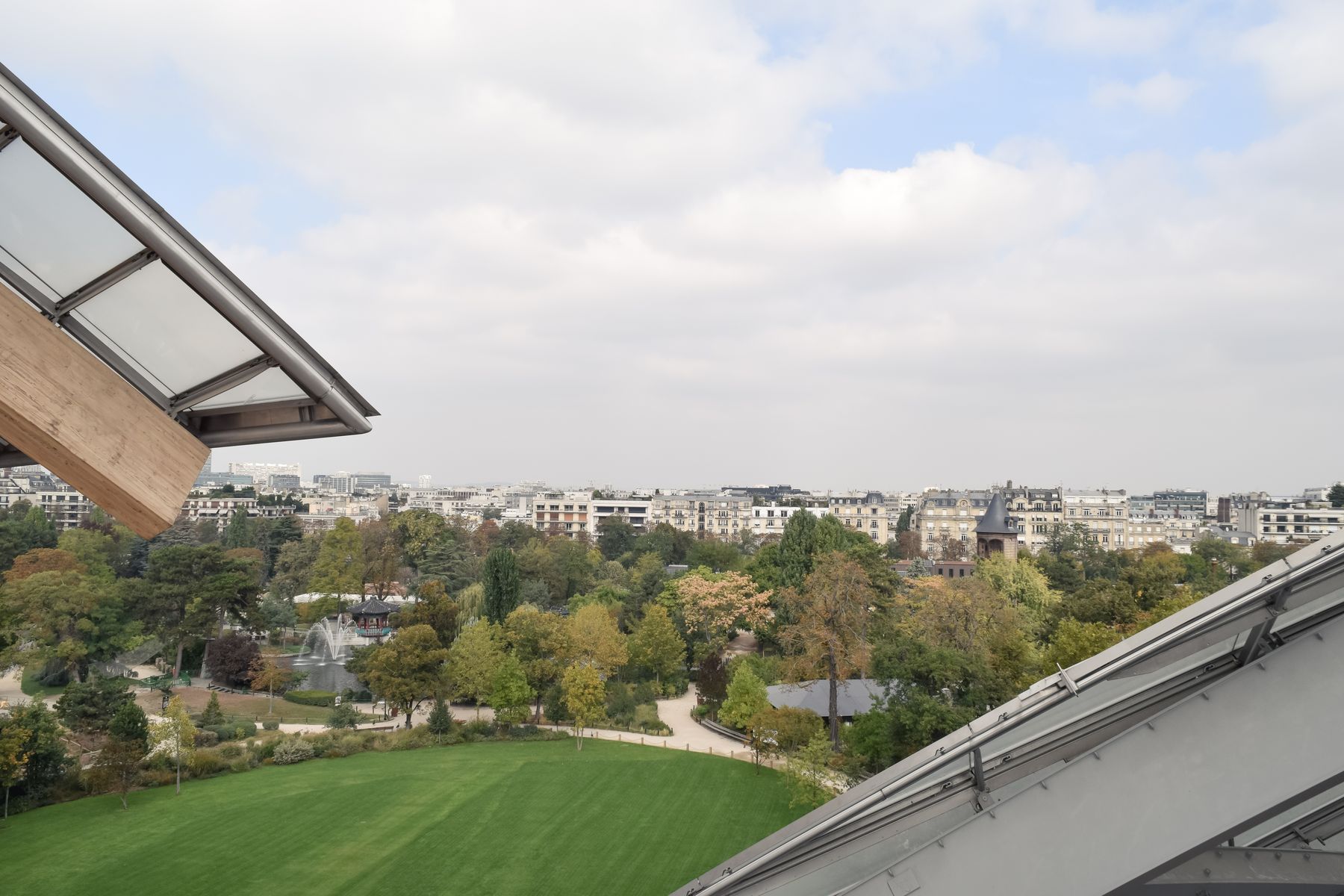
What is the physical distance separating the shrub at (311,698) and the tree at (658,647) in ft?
35.2

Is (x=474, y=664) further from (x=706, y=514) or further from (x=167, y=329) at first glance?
(x=706, y=514)

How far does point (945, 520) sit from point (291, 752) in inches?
2631

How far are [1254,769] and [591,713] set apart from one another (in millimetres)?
21364

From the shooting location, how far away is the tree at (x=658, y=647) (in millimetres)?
28375

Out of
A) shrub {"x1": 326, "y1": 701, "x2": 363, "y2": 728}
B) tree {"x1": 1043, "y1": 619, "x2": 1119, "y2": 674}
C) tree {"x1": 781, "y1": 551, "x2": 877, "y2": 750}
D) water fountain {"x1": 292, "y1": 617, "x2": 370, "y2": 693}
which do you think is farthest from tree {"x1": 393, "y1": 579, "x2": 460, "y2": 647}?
tree {"x1": 1043, "y1": 619, "x2": 1119, "y2": 674}

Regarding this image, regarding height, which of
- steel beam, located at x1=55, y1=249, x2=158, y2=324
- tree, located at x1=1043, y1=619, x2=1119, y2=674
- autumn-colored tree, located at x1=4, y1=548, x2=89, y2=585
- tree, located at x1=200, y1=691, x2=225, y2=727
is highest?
steel beam, located at x1=55, y1=249, x2=158, y2=324

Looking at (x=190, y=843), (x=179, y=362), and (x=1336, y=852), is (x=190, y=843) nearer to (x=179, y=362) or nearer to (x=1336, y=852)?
(x=179, y=362)

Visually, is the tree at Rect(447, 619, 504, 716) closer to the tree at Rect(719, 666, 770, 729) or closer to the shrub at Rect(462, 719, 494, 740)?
the shrub at Rect(462, 719, 494, 740)

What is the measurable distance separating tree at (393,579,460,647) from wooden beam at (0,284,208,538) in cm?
2652

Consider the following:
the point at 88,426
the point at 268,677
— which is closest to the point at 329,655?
the point at 268,677

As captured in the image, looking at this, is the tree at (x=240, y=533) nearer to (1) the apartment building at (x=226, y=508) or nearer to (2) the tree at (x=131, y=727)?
(1) the apartment building at (x=226, y=508)

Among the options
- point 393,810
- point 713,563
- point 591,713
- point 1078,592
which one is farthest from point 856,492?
point 393,810

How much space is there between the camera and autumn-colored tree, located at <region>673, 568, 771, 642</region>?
1237 inches

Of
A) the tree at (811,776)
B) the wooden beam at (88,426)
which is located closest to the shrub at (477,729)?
the tree at (811,776)
